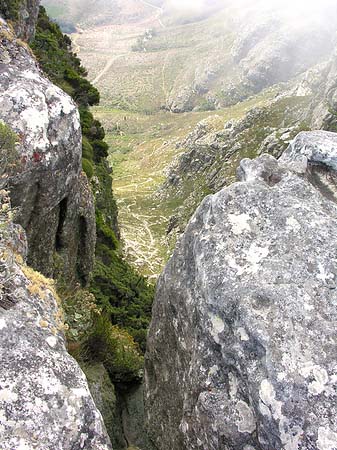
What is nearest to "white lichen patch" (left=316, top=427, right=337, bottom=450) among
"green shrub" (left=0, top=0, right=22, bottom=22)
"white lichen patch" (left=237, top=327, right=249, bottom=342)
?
"white lichen patch" (left=237, top=327, right=249, bottom=342)

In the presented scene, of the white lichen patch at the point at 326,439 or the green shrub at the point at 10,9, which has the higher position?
the green shrub at the point at 10,9

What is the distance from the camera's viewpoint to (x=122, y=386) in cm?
1103

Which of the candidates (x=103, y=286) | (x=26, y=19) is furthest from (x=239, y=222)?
(x=26, y=19)

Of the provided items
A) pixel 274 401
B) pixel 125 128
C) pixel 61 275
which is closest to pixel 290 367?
pixel 274 401

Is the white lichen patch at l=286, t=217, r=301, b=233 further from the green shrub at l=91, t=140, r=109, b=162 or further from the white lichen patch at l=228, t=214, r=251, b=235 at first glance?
the green shrub at l=91, t=140, r=109, b=162

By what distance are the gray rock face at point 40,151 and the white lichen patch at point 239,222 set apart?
4654mm

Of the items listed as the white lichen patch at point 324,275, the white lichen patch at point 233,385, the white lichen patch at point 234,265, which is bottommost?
the white lichen patch at point 233,385

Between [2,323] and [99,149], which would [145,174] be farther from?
[2,323]

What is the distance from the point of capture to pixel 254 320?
5996 millimetres

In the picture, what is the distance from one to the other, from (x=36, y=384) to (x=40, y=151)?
6297mm

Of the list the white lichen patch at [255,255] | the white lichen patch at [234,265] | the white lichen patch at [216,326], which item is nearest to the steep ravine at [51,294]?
the white lichen patch at [216,326]

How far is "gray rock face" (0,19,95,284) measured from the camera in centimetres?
976

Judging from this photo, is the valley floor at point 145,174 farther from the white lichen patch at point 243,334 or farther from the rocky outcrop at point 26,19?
the white lichen patch at point 243,334

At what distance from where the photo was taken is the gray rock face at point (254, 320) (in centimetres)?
541
